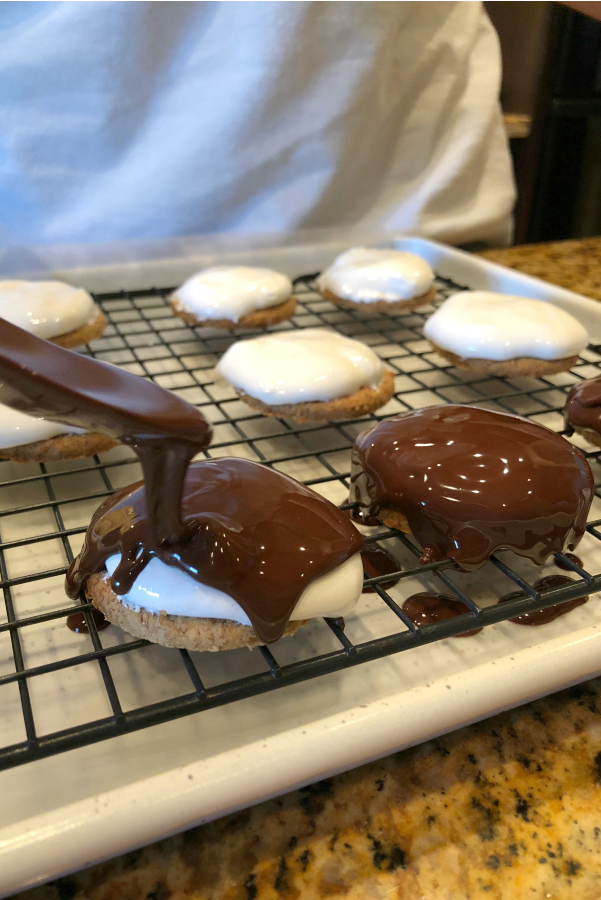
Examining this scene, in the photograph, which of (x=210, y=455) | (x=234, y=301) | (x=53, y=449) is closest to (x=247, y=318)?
(x=234, y=301)

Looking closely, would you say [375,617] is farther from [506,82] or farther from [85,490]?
[506,82]

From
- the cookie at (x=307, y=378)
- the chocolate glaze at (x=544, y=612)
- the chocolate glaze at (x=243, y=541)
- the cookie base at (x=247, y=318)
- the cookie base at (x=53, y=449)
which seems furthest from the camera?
the cookie base at (x=247, y=318)

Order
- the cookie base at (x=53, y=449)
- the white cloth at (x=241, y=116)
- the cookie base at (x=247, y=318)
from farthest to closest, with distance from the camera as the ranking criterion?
the white cloth at (x=241, y=116)
the cookie base at (x=247, y=318)
the cookie base at (x=53, y=449)

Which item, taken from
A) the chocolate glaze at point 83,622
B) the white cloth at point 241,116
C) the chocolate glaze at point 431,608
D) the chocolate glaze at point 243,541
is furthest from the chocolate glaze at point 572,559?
the white cloth at point 241,116

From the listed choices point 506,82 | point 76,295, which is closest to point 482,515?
point 76,295

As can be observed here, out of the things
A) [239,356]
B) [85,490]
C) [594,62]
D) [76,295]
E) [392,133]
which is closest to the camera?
[85,490]

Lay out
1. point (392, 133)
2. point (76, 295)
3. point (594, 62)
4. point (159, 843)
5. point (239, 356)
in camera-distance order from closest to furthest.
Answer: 1. point (159, 843)
2. point (239, 356)
3. point (76, 295)
4. point (392, 133)
5. point (594, 62)

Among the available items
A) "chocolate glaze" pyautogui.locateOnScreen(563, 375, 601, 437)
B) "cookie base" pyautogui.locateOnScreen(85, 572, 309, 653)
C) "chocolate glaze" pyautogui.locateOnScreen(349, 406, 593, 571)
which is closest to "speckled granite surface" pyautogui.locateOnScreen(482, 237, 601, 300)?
"chocolate glaze" pyautogui.locateOnScreen(563, 375, 601, 437)

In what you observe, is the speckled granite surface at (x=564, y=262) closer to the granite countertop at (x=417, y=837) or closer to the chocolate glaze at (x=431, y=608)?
the chocolate glaze at (x=431, y=608)
